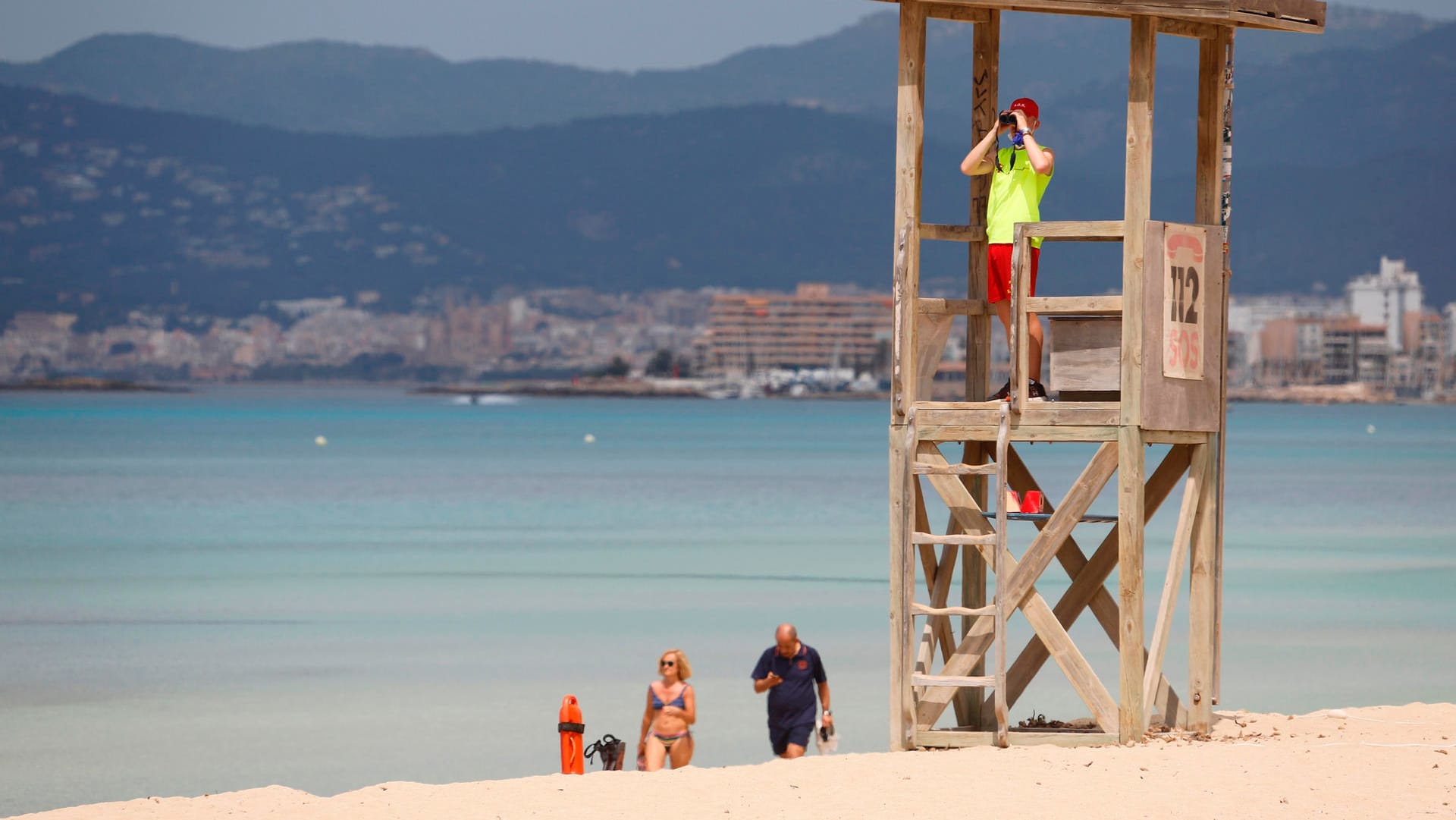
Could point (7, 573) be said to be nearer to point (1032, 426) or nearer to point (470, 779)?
point (470, 779)

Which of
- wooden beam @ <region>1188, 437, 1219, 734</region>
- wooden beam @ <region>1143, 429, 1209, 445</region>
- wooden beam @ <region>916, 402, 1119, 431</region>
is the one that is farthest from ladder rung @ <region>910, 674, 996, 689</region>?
wooden beam @ <region>1143, 429, 1209, 445</region>

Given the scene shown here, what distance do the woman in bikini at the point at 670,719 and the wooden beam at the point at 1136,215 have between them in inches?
134

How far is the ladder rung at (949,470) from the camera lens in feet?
35.0

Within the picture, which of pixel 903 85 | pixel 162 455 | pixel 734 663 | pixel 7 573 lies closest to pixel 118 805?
pixel 903 85

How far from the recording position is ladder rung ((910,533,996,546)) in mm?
10539

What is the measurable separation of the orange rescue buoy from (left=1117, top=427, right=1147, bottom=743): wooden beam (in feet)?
11.0

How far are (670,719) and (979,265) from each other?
3402mm

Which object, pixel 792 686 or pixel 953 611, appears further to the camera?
pixel 792 686

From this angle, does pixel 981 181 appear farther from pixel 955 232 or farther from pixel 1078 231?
pixel 1078 231

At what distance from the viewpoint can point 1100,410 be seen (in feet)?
35.1

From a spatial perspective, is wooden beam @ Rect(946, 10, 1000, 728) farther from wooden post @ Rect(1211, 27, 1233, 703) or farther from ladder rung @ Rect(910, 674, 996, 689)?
wooden post @ Rect(1211, 27, 1233, 703)

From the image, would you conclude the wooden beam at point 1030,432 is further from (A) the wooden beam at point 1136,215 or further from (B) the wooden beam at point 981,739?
(B) the wooden beam at point 981,739

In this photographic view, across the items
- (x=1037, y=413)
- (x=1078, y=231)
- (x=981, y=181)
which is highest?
(x=981, y=181)

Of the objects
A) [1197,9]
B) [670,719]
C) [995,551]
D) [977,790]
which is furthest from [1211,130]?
[670,719]
